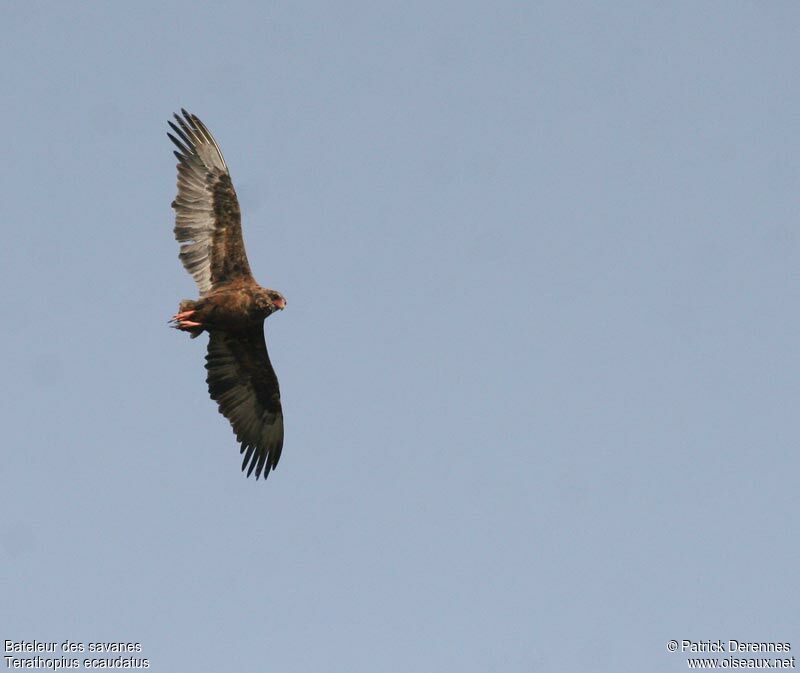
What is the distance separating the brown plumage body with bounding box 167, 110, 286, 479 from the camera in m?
21.5

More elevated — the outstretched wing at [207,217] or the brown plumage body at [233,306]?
the outstretched wing at [207,217]

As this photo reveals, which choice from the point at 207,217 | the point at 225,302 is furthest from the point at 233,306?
the point at 207,217

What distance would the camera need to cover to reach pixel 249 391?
23641 mm

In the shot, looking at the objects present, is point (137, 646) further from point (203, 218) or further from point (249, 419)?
point (203, 218)

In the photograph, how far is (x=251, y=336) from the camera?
2264 cm

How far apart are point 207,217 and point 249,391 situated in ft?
11.1

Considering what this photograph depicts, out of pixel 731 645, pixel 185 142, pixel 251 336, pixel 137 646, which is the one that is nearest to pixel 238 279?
pixel 251 336

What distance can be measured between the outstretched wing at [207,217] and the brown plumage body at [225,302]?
0.06 ft

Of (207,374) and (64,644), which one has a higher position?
(207,374)

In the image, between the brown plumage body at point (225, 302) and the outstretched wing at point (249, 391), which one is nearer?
the brown plumage body at point (225, 302)

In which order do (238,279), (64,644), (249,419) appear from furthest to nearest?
(249,419) < (238,279) < (64,644)

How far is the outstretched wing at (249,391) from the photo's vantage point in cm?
2293

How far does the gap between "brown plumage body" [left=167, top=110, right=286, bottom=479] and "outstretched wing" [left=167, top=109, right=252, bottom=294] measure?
0.06 feet

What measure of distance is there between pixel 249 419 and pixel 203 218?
3.95 meters
